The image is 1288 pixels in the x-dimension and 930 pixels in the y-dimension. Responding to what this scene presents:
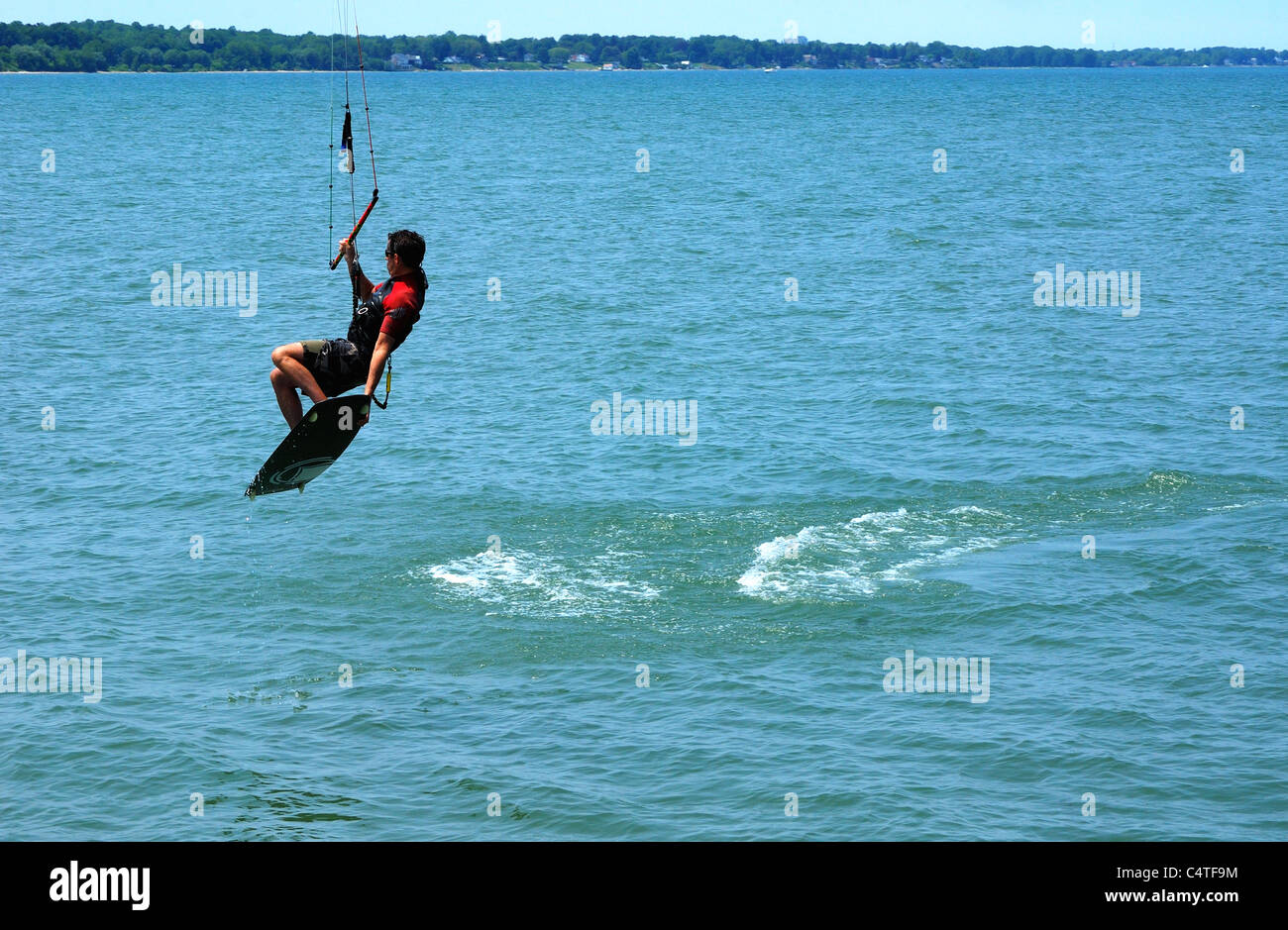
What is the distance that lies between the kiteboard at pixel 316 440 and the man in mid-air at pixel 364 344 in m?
0.24

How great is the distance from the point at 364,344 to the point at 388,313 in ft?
2.38

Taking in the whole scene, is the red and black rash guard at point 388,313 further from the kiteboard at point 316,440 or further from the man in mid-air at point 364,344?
the kiteboard at point 316,440

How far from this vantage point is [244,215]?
8281cm

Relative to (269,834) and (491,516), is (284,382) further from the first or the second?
(491,516)

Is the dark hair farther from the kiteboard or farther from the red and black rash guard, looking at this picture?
the kiteboard

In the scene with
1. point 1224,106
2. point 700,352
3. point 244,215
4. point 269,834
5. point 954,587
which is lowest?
point 269,834

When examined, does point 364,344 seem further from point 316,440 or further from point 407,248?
point 407,248

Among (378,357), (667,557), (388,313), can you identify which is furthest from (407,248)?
(667,557)

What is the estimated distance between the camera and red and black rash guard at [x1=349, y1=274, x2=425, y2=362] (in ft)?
57.2

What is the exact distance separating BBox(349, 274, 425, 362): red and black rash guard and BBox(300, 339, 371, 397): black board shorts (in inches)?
4.9

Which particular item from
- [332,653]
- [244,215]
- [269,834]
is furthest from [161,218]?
[269,834]

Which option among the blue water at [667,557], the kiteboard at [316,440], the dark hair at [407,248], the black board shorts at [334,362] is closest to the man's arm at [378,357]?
the kiteboard at [316,440]

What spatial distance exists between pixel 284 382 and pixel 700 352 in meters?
31.6

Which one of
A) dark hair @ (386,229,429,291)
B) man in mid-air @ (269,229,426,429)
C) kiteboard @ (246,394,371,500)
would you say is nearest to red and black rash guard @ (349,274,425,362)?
man in mid-air @ (269,229,426,429)
